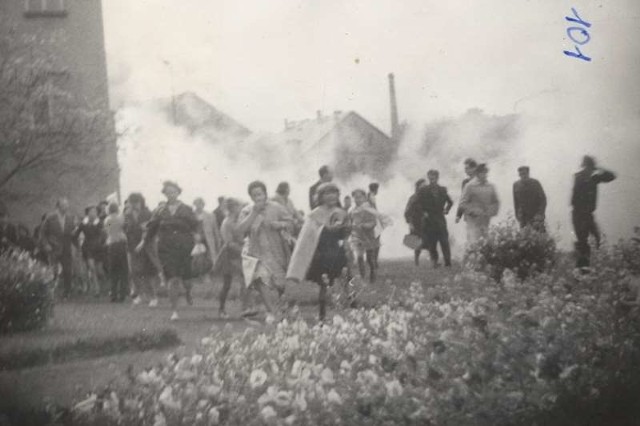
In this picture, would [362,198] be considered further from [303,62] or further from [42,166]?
[42,166]

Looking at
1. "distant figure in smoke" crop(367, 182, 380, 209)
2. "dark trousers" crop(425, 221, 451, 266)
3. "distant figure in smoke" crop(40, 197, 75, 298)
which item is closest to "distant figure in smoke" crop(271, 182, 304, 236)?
"distant figure in smoke" crop(367, 182, 380, 209)

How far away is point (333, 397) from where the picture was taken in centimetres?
395

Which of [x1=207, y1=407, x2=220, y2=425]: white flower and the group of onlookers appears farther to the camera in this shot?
the group of onlookers

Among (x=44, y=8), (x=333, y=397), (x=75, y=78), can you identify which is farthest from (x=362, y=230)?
(x=44, y=8)

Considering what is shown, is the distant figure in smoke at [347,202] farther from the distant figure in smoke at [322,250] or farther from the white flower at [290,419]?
the white flower at [290,419]

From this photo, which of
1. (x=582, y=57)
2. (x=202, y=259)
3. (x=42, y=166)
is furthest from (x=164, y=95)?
(x=582, y=57)

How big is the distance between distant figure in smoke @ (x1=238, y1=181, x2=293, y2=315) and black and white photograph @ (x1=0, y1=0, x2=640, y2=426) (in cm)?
2

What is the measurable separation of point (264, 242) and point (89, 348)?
1.12 m

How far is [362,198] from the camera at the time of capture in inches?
186

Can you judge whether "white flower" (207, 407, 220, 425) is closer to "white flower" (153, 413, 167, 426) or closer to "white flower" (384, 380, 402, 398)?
"white flower" (153, 413, 167, 426)

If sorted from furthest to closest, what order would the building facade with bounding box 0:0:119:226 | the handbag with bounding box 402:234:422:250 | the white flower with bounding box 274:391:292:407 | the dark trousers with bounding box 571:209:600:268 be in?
1. the dark trousers with bounding box 571:209:600:268
2. the handbag with bounding box 402:234:422:250
3. the building facade with bounding box 0:0:119:226
4. the white flower with bounding box 274:391:292:407

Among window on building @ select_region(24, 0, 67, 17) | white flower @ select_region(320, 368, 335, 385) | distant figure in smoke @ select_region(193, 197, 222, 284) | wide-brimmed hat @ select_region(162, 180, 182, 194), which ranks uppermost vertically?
window on building @ select_region(24, 0, 67, 17)

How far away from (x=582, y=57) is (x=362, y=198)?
1.55 m

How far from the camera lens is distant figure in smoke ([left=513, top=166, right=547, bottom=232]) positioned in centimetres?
491
